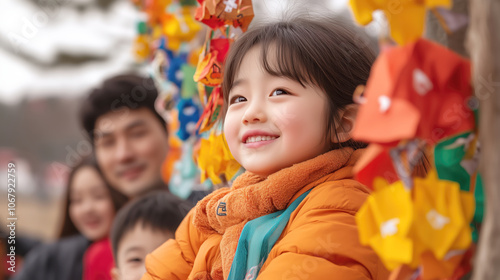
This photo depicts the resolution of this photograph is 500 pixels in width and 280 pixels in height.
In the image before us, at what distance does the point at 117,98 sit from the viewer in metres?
2.23

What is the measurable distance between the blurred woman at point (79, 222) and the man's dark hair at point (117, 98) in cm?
18

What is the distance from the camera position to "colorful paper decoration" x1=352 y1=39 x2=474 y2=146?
23.6 inches

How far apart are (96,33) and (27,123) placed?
1.32 m

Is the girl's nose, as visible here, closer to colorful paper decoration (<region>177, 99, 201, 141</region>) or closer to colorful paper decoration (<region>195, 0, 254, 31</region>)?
colorful paper decoration (<region>195, 0, 254, 31</region>)

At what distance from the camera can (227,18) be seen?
1.28 metres

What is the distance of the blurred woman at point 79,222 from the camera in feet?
7.47

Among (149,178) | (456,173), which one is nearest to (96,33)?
(149,178)

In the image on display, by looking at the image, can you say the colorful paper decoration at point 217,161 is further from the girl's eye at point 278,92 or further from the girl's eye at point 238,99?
the girl's eye at point 278,92

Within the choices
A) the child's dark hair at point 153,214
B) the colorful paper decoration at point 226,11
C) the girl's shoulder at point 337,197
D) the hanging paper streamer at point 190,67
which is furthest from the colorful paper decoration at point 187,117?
the girl's shoulder at point 337,197

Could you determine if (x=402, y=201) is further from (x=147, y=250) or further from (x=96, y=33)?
(x=96, y=33)

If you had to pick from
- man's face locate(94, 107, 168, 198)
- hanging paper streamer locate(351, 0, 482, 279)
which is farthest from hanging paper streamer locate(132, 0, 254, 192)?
hanging paper streamer locate(351, 0, 482, 279)

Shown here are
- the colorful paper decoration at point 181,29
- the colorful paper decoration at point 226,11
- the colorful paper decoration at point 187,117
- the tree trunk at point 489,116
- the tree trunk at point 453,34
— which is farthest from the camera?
the colorful paper decoration at point 181,29

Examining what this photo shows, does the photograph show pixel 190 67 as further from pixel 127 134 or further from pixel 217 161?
pixel 217 161

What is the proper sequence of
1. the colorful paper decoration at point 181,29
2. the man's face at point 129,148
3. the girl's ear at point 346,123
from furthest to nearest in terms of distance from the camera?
1. the man's face at point 129,148
2. the colorful paper decoration at point 181,29
3. the girl's ear at point 346,123
